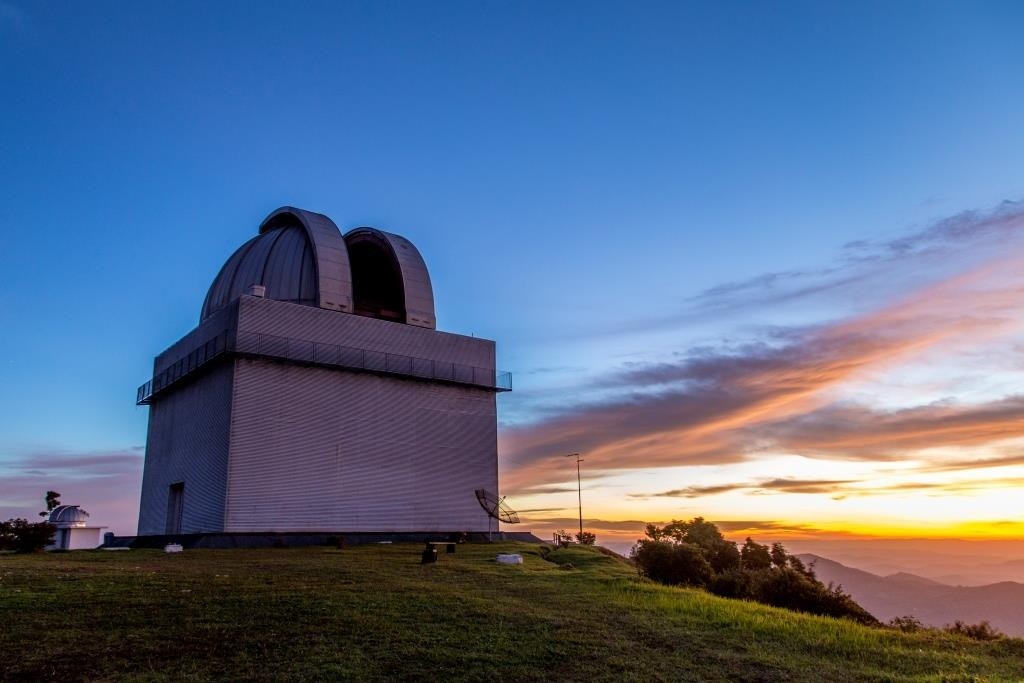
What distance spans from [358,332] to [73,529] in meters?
19.4

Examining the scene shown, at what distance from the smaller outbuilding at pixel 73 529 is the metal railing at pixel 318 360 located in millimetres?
7253

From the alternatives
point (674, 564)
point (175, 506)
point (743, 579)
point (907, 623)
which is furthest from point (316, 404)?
point (907, 623)

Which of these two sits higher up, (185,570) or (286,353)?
(286,353)

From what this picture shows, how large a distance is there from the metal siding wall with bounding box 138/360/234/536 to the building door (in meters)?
0.35

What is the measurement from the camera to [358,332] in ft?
105

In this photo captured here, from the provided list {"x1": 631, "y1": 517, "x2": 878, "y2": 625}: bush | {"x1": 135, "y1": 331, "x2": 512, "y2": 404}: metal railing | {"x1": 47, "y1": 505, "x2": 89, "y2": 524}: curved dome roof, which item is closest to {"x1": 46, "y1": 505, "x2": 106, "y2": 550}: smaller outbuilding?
{"x1": 47, "y1": 505, "x2": 89, "y2": 524}: curved dome roof

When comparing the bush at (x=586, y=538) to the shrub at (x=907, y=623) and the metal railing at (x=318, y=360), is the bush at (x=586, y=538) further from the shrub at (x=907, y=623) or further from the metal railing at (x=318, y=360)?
the shrub at (x=907, y=623)

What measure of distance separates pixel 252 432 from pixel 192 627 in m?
19.1

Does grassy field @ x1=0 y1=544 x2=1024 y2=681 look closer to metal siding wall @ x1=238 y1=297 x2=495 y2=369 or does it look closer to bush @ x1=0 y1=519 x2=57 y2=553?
bush @ x1=0 y1=519 x2=57 y2=553

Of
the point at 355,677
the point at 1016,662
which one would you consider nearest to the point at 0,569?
the point at 355,677

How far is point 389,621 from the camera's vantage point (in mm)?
10531

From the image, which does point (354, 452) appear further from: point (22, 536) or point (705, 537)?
point (705, 537)

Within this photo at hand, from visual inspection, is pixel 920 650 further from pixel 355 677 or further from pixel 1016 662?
pixel 355 677

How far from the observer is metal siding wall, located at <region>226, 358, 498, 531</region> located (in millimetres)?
27797
